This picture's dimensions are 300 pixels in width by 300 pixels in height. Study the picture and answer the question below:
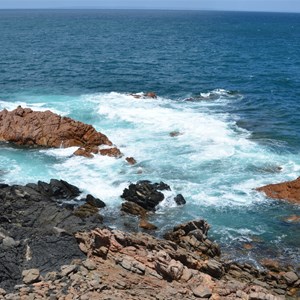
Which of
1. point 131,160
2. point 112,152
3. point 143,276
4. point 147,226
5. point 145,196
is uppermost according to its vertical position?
point 143,276

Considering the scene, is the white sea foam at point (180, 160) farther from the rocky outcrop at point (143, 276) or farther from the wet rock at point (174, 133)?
the rocky outcrop at point (143, 276)

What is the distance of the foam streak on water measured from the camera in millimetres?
35562

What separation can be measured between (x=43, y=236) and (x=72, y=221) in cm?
329

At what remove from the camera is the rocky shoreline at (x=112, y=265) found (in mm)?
23328

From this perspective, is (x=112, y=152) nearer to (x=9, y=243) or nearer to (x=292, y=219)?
(x=292, y=219)

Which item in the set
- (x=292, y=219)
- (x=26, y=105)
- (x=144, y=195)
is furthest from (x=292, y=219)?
(x=26, y=105)

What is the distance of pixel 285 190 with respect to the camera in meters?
38.8

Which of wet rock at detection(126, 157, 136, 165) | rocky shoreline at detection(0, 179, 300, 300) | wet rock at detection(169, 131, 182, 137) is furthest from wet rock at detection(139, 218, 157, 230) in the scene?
wet rock at detection(169, 131, 182, 137)

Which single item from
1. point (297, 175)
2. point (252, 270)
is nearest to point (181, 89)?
point (297, 175)

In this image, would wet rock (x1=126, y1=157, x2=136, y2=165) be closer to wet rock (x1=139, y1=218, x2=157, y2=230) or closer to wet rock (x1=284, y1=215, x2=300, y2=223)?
wet rock (x1=139, y1=218, x2=157, y2=230)

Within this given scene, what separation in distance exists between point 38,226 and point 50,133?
19.6m

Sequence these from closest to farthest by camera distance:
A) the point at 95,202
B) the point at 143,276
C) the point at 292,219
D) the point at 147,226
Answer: the point at 143,276 < the point at 147,226 < the point at 292,219 < the point at 95,202

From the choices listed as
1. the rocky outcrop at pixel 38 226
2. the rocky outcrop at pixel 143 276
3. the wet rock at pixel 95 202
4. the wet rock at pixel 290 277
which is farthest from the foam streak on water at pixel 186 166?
the rocky outcrop at pixel 143 276

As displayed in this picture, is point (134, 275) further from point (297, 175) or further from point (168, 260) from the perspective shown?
point (297, 175)
